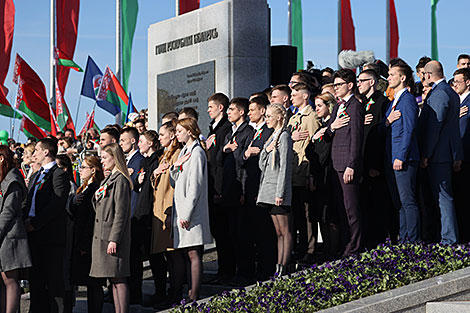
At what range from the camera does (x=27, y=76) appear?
739 inches

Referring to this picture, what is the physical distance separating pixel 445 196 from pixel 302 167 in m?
1.63

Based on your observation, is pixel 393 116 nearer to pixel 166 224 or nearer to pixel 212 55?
pixel 166 224

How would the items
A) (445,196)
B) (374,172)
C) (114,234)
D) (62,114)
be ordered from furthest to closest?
(62,114) → (374,172) → (445,196) → (114,234)

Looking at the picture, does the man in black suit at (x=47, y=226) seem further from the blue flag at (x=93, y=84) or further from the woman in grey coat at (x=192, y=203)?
the blue flag at (x=93, y=84)

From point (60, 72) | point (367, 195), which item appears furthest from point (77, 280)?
point (60, 72)

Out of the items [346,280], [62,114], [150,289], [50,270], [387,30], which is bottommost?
[150,289]

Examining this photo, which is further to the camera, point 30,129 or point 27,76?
point 30,129

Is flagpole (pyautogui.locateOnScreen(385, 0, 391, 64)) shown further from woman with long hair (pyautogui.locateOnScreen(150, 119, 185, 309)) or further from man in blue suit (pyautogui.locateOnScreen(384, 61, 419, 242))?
woman with long hair (pyautogui.locateOnScreen(150, 119, 185, 309))

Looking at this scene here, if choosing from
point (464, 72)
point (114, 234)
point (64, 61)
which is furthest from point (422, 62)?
point (64, 61)

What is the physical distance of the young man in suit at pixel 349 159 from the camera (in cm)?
848

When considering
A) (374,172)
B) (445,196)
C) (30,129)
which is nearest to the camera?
(445,196)

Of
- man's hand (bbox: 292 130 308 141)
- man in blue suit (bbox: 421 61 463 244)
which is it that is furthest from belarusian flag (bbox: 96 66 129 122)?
man in blue suit (bbox: 421 61 463 244)

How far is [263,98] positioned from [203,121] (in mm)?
3706

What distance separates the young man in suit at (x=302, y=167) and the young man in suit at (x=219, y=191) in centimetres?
82
